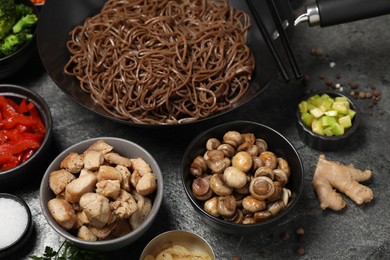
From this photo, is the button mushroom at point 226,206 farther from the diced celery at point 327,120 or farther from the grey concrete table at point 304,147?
the diced celery at point 327,120

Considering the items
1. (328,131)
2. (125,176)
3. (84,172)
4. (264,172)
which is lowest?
(328,131)

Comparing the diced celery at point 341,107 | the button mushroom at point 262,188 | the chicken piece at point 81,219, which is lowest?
the diced celery at point 341,107

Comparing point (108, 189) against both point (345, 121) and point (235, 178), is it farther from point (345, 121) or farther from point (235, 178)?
point (345, 121)

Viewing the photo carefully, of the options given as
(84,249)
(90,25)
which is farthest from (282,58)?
(84,249)

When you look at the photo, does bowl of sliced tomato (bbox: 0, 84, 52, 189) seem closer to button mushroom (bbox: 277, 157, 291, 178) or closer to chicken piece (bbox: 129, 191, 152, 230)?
chicken piece (bbox: 129, 191, 152, 230)

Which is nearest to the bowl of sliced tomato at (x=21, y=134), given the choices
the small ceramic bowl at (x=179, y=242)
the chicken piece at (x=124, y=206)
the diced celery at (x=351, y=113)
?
the chicken piece at (x=124, y=206)

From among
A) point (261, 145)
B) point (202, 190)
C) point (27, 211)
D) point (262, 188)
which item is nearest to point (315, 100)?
point (261, 145)
